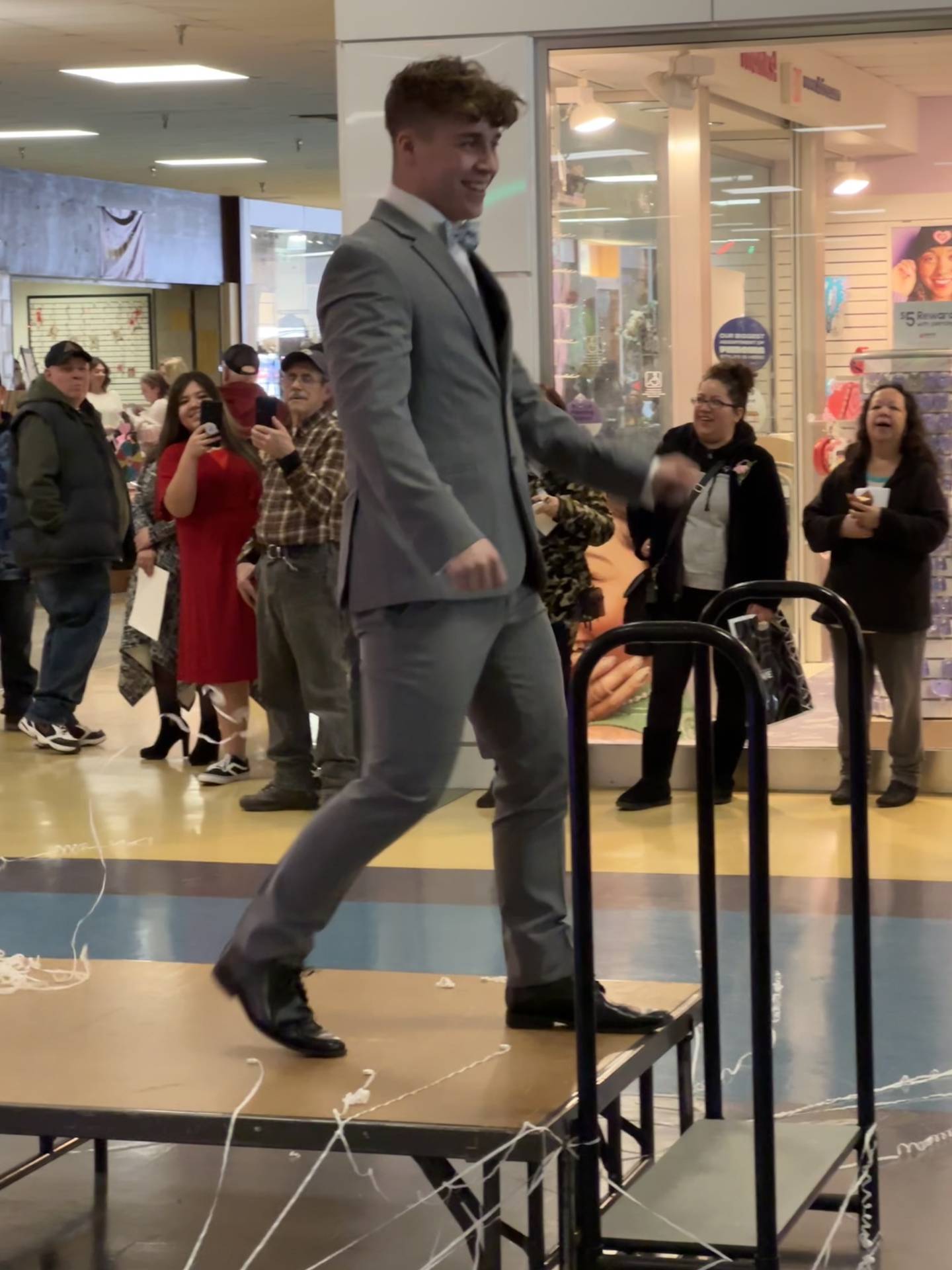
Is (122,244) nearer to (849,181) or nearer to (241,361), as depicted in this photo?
(241,361)

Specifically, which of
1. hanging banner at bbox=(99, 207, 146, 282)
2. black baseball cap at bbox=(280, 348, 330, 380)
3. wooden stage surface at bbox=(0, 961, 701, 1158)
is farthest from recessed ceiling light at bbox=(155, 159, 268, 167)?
wooden stage surface at bbox=(0, 961, 701, 1158)

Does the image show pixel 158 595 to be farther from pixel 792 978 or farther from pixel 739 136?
pixel 792 978

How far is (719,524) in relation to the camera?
22.3 feet

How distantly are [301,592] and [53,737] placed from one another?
7.21ft

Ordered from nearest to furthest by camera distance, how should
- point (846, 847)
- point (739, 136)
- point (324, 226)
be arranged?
point (846, 847), point (739, 136), point (324, 226)

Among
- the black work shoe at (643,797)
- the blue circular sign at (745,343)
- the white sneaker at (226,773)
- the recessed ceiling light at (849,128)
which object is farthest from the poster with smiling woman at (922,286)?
the white sneaker at (226,773)

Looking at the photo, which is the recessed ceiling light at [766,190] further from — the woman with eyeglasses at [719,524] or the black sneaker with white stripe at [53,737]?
the black sneaker with white stripe at [53,737]

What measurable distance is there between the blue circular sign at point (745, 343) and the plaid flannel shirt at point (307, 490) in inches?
69.1

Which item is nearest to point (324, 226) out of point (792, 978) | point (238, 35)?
point (238, 35)

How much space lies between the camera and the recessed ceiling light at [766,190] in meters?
7.60

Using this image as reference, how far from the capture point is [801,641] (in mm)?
7691

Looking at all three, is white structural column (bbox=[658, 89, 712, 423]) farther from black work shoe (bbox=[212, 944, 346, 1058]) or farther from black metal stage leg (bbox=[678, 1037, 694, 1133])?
black work shoe (bbox=[212, 944, 346, 1058])

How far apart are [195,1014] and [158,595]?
4.69m

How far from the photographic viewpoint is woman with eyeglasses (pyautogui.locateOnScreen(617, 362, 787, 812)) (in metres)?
6.74
